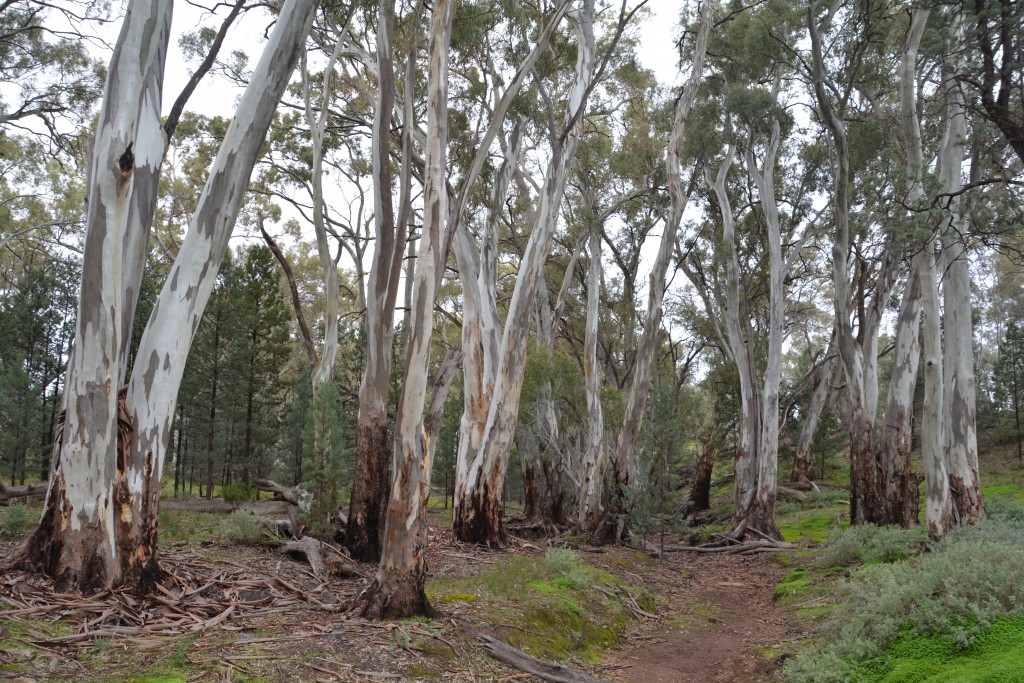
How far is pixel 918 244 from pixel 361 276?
14.1 meters

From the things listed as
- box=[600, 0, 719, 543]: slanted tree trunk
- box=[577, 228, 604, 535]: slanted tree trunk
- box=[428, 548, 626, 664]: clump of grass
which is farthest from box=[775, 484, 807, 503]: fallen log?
box=[428, 548, 626, 664]: clump of grass

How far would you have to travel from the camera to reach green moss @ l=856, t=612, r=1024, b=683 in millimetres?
4422

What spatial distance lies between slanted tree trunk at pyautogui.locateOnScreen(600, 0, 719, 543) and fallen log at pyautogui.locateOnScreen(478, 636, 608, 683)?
8218 mm

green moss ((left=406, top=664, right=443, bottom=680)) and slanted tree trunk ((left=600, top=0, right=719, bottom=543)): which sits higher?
slanted tree trunk ((left=600, top=0, right=719, bottom=543))

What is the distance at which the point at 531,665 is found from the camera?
5793 millimetres

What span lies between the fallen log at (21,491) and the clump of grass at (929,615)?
11.0 metres

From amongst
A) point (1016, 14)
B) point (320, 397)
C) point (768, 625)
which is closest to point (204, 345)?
point (320, 397)

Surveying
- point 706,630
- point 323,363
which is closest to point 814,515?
point 706,630

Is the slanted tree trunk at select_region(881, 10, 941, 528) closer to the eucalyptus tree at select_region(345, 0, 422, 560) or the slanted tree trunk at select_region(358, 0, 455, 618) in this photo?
the eucalyptus tree at select_region(345, 0, 422, 560)

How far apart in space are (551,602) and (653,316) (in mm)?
7554

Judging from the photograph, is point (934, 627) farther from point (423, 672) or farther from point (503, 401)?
point (503, 401)

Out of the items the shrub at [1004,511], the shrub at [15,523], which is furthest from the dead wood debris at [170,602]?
the shrub at [1004,511]

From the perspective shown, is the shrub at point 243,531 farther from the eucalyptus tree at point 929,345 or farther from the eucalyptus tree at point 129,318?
the eucalyptus tree at point 929,345

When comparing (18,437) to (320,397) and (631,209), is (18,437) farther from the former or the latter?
(631,209)
